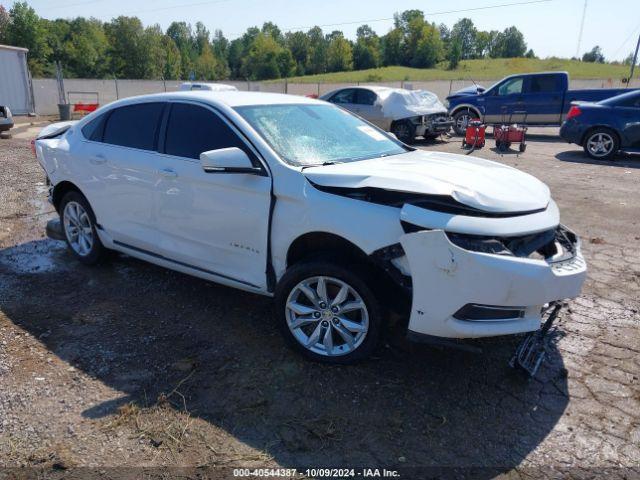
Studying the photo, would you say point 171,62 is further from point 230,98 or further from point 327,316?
point 327,316

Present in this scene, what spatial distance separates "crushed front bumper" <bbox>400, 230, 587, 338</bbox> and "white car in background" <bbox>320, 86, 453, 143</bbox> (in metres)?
11.6

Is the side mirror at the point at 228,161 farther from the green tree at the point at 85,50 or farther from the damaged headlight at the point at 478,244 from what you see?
the green tree at the point at 85,50

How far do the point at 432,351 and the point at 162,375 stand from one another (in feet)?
6.05

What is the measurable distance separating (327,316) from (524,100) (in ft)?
51.3

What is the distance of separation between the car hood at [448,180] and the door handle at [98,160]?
2200 mm

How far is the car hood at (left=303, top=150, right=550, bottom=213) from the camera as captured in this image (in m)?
2.97

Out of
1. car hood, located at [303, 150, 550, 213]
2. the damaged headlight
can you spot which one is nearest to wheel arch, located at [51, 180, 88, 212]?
car hood, located at [303, 150, 550, 213]

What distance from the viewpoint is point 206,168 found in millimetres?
3439

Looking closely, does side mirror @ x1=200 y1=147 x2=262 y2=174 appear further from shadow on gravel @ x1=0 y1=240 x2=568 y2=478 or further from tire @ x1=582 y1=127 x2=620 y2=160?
tire @ x1=582 y1=127 x2=620 y2=160

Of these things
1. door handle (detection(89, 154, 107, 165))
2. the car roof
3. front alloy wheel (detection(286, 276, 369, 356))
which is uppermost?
the car roof

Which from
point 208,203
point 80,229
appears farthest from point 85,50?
point 208,203

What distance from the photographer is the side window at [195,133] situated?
12.4 feet

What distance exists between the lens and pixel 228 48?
12500 cm

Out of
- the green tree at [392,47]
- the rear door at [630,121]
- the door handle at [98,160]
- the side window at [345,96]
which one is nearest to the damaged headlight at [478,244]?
the door handle at [98,160]
